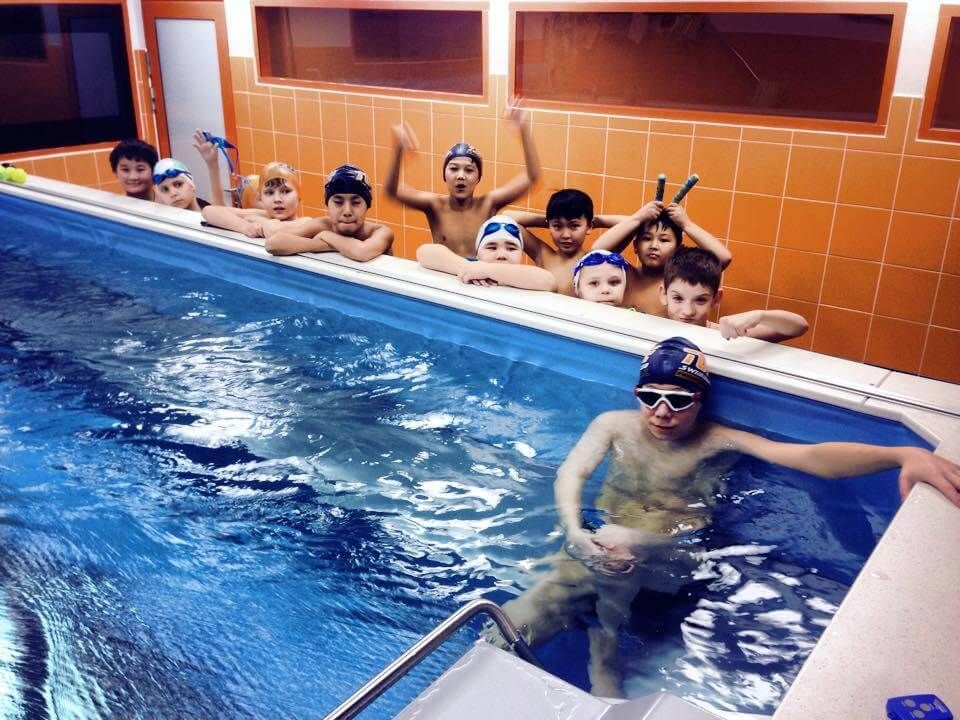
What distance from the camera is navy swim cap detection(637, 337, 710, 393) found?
8.21 ft

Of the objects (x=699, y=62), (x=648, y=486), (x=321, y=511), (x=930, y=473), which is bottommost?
(x=321, y=511)

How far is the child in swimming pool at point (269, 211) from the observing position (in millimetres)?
4613

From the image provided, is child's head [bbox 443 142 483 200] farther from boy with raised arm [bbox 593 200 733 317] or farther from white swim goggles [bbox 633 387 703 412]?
white swim goggles [bbox 633 387 703 412]

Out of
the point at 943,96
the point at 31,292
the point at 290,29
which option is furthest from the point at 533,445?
the point at 290,29

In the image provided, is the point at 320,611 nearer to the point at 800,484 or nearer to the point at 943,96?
the point at 800,484

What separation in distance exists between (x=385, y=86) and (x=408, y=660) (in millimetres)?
5583

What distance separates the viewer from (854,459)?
2424mm

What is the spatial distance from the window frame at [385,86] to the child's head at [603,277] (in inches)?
91.3

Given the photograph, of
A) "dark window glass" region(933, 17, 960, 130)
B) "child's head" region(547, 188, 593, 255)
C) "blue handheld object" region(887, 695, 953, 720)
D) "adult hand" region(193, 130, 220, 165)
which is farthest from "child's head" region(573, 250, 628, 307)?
"adult hand" region(193, 130, 220, 165)

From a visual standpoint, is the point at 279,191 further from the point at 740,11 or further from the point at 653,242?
the point at 740,11

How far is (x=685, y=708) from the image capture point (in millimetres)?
1159

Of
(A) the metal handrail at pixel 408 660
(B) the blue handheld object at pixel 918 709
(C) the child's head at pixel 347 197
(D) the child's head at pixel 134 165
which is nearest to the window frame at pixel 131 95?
(D) the child's head at pixel 134 165

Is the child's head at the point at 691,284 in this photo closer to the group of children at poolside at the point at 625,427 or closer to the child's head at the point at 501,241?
the group of children at poolside at the point at 625,427

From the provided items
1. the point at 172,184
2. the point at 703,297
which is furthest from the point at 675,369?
the point at 172,184
